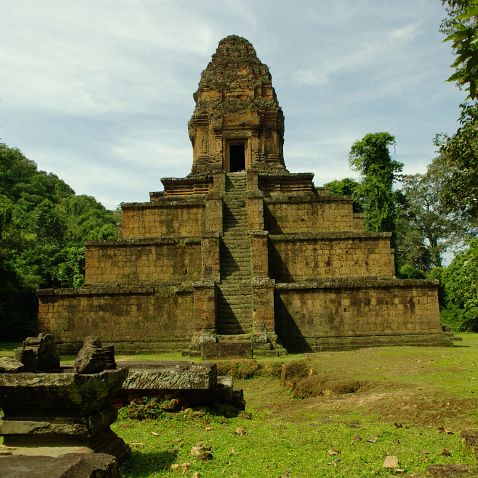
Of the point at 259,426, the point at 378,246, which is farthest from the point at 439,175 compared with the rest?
the point at 259,426

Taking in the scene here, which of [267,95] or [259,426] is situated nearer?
[259,426]

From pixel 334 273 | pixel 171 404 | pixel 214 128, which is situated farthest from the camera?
pixel 214 128

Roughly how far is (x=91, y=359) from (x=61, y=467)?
124 cm

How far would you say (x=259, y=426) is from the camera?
5.63 metres

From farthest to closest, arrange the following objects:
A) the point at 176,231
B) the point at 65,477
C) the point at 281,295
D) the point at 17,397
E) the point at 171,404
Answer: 1. the point at 176,231
2. the point at 281,295
3. the point at 171,404
4. the point at 17,397
5. the point at 65,477

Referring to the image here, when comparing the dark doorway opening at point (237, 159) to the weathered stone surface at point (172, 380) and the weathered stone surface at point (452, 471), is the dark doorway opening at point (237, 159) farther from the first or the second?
the weathered stone surface at point (452, 471)

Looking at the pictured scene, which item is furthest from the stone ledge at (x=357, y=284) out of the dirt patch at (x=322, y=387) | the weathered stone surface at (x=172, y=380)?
the weathered stone surface at (x=172, y=380)


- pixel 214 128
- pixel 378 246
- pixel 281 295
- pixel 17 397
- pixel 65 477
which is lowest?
pixel 65 477

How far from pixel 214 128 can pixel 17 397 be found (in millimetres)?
17089

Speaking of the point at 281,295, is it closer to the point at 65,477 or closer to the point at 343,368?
the point at 343,368

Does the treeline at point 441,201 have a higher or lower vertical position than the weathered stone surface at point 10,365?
higher

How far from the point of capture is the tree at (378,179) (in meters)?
31.3

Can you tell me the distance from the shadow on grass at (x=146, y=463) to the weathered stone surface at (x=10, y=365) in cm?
123

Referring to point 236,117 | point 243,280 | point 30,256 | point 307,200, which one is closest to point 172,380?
point 243,280
